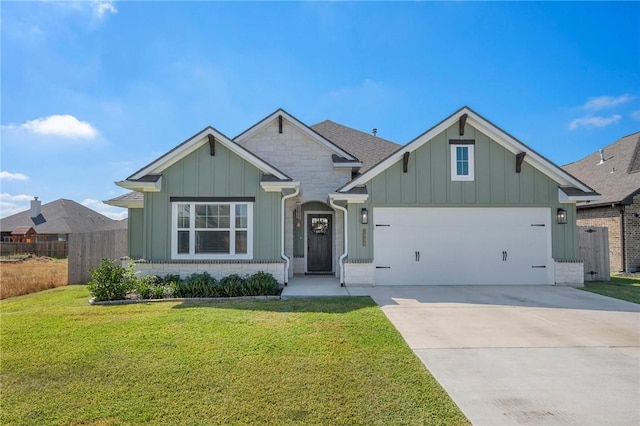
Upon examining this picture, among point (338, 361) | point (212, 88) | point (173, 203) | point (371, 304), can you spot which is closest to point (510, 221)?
point (371, 304)

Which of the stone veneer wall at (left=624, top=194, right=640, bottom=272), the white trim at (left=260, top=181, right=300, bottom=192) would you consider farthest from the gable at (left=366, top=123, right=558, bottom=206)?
the stone veneer wall at (left=624, top=194, right=640, bottom=272)

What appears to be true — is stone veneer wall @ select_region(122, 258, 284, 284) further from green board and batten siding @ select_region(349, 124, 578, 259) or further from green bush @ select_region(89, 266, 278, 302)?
green board and batten siding @ select_region(349, 124, 578, 259)

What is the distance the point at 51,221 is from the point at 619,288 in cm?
4190

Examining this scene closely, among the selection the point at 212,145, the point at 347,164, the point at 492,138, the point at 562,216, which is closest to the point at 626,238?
the point at 562,216

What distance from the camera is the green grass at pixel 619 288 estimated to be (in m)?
8.51

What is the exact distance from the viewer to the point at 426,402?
3.28m

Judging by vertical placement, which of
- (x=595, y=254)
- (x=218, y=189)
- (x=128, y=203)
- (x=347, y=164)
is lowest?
(x=595, y=254)

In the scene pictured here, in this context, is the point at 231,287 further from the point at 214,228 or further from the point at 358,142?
the point at 358,142

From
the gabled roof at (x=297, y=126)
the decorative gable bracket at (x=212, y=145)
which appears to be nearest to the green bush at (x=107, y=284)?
the decorative gable bracket at (x=212, y=145)

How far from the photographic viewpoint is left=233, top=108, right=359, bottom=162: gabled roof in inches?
461

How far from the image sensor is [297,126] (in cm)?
1187

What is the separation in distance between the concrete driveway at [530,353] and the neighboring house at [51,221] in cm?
3488

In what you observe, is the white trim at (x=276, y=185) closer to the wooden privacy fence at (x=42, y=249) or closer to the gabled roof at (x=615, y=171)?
the gabled roof at (x=615, y=171)

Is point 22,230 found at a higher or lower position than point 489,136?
lower
